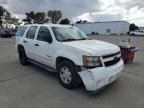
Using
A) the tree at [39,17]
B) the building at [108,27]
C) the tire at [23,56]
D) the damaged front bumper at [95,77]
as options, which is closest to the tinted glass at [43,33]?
the tire at [23,56]

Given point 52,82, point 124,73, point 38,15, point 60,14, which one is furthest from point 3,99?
point 60,14

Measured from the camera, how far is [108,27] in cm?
5975

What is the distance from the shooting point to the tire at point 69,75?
13.6ft

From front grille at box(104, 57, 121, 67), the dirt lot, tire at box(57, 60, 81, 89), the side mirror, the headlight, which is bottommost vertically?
the dirt lot

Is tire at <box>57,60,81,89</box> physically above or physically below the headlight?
below

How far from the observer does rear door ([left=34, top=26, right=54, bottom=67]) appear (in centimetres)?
495

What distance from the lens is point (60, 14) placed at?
7969cm

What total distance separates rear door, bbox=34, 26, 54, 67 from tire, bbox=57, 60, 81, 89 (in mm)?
621

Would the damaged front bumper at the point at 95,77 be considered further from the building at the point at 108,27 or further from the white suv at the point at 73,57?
the building at the point at 108,27

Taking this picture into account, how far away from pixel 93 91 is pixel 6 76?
129 inches

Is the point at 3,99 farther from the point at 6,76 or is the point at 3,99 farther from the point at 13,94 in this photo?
the point at 6,76

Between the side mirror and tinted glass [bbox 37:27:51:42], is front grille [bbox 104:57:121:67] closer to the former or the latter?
the side mirror

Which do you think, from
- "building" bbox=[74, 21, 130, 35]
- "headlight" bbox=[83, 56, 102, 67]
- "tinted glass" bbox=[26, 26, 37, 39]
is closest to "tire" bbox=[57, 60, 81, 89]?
"headlight" bbox=[83, 56, 102, 67]

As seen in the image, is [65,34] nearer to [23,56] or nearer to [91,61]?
[91,61]
